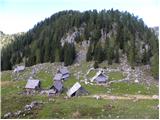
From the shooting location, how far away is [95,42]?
446ft

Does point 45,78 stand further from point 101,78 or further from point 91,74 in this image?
point 101,78

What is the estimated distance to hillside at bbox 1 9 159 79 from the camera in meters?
120

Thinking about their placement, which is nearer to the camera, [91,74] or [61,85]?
[61,85]

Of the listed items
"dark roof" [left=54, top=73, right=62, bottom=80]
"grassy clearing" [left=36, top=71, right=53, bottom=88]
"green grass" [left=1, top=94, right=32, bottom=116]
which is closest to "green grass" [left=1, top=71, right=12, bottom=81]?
"grassy clearing" [left=36, top=71, right=53, bottom=88]

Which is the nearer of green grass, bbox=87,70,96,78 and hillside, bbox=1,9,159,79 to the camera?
green grass, bbox=87,70,96,78

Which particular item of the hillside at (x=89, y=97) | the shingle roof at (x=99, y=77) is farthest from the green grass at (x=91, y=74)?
the shingle roof at (x=99, y=77)

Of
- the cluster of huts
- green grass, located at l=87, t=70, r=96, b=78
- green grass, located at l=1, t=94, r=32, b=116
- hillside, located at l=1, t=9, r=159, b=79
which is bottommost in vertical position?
green grass, located at l=1, t=94, r=32, b=116

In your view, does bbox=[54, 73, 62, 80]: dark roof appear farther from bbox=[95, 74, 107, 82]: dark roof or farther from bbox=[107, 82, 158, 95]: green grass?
bbox=[107, 82, 158, 95]: green grass

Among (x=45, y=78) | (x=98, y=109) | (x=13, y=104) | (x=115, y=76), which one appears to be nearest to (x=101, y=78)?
(x=115, y=76)

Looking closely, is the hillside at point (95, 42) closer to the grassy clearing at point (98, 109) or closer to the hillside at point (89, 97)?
the hillside at point (89, 97)

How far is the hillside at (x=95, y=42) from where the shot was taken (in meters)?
120

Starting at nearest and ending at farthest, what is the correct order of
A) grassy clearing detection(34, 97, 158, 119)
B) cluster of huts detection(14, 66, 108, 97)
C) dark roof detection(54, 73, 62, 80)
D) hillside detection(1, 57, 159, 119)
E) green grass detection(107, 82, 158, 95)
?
grassy clearing detection(34, 97, 158, 119) → hillside detection(1, 57, 159, 119) → cluster of huts detection(14, 66, 108, 97) → green grass detection(107, 82, 158, 95) → dark roof detection(54, 73, 62, 80)

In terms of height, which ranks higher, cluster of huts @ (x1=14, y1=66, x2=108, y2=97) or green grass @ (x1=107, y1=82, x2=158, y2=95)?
cluster of huts @ (x1=14, y1=66, x2=108, y2=97)

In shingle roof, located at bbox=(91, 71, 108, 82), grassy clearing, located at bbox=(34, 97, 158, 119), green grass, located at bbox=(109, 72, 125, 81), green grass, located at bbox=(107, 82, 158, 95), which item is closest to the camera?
grassy clearing, located at bbox=(34, 97, 158, 119)
